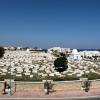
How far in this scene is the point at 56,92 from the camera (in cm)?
1916

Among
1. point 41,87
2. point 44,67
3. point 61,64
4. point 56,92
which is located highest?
point 61,64

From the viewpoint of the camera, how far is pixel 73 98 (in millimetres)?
17344

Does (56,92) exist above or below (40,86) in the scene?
below

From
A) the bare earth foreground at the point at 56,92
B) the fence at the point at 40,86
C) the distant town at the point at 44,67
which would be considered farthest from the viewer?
the distant town at the point at 44,67

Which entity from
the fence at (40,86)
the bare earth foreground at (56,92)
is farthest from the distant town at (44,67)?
the bare earth foreground at (56,92)

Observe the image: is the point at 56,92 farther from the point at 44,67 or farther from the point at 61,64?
the point at 44,67

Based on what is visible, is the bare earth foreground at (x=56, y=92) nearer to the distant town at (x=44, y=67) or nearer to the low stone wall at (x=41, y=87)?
the low stone wall at (x=41, y=87)

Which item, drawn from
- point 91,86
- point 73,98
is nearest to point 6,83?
point 73,98

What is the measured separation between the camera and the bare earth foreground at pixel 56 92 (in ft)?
58.6

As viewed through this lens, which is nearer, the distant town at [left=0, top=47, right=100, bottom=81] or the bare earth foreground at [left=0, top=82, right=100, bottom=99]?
the bare earth foreground at [left=0, top=82, right=100, bottom=99]

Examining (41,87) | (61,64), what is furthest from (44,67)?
(41,87)

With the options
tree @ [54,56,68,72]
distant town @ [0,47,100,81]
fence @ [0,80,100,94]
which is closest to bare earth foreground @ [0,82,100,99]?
fence @ [0,80,100,94]

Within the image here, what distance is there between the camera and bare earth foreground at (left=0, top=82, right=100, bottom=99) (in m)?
17.9

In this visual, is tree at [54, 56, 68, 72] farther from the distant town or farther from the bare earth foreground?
the bare earth foreground
